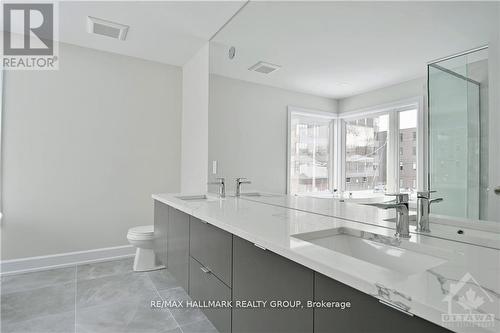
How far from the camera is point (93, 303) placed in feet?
7.18

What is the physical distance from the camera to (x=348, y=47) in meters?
1.42

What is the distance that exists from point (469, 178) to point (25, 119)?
3599mm

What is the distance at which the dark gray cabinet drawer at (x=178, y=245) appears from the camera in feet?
6.27

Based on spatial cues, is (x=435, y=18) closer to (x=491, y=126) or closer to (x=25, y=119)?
(x=491, y=126)

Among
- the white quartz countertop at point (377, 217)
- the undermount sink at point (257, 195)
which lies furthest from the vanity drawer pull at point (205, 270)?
the undermount sink at point (257, 195)

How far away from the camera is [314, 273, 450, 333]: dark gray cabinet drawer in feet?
2.05

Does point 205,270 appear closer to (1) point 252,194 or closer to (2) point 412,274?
(1) point 252,194

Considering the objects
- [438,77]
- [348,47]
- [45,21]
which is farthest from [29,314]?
[438,77]

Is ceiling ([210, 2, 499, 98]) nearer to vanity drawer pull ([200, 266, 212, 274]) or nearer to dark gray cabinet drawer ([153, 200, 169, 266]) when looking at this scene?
vanity drawer pull ([200, 266, 212, 274])

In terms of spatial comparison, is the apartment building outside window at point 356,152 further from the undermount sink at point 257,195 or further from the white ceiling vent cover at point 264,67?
the white ceiling vent cover at point 264,67

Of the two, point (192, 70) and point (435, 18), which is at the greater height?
point (192, 70)

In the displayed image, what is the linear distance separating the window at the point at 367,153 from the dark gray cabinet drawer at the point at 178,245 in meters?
1.11

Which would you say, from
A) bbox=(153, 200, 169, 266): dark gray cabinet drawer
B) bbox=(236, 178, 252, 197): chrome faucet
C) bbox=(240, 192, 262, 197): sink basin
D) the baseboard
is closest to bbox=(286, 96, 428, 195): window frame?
bbox=(240, 192, 262, 197): sink basin

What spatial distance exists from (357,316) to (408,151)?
693mm
